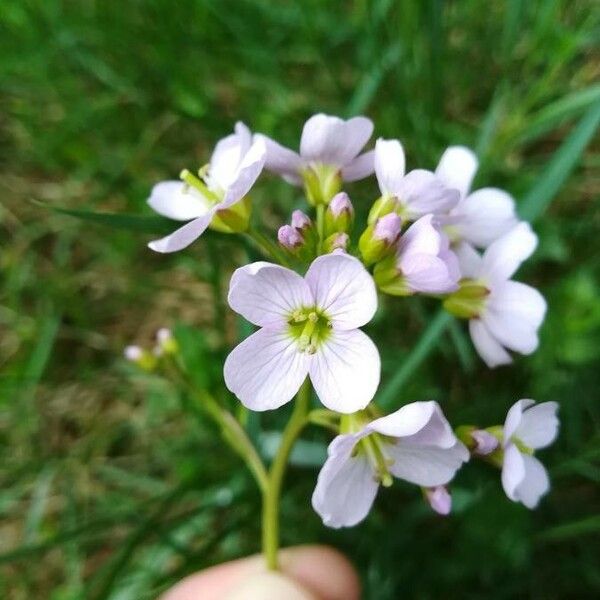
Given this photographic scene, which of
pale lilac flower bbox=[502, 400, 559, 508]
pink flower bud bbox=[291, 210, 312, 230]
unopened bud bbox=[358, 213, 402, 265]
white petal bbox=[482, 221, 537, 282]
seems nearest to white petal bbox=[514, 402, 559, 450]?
pale lilac flower bbox=[502, 400, 559, 508]

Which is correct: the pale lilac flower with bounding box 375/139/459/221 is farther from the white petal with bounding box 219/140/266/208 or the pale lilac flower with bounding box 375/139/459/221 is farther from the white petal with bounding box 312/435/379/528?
the white petal with bounding box 312/435/379/528

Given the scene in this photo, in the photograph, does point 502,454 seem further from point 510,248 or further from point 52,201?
point 52,201

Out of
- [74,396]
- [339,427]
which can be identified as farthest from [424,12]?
[74,396]

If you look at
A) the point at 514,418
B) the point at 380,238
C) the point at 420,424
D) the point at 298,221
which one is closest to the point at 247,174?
the point at 298,221

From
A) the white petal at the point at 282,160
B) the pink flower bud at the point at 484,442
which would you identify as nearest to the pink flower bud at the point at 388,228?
the white petal at the point at 282,160

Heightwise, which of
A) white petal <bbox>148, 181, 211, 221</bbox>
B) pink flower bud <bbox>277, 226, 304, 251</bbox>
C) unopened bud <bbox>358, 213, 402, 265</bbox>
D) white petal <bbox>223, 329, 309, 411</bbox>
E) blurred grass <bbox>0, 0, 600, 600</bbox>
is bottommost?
blurred grass <bbox>0, 0, 600, 600</bbox>

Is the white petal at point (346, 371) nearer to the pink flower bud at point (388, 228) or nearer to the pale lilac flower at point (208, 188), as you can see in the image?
the pink flower bud at point (388, 228)

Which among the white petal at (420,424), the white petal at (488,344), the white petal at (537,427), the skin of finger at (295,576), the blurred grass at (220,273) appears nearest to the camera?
the white petal at (420,424)

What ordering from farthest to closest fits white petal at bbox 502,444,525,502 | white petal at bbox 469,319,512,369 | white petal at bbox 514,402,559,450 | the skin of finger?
1. the skin of finger
2. white petal at bbox 469,319,512,369
3. white petal at bbox 514,402,559,450
4. white petal at bbox 502,444,525,502

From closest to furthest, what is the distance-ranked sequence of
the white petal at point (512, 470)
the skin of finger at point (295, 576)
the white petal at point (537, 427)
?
the white petal at point (512, 470)
the white petal at point (537, 427)
the skin of finger at point (295, 576)
